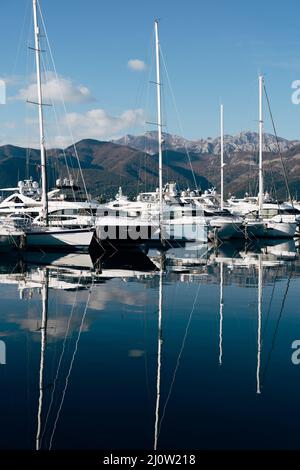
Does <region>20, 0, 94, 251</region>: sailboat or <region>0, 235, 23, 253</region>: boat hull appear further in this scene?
<region>0, 235, 23, 253</region>: boat hull

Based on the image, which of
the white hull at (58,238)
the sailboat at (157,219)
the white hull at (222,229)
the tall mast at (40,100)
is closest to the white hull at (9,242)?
the white hull at (58,238)

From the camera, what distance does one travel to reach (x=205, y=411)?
10.8 meters

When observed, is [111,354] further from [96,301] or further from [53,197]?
[53,197]

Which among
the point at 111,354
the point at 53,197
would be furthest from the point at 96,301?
the point at 53,197

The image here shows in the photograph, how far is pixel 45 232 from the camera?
137 feet

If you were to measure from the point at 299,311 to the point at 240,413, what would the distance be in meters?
10.5

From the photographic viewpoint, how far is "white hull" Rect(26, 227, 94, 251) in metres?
41.6

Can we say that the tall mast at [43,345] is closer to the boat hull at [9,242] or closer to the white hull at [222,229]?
the boat hull at [9,242]

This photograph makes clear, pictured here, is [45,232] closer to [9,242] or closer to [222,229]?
[9,242]

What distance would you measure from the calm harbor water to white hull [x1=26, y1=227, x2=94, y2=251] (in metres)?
13.7

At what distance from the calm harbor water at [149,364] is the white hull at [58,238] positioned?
1366 centimetres

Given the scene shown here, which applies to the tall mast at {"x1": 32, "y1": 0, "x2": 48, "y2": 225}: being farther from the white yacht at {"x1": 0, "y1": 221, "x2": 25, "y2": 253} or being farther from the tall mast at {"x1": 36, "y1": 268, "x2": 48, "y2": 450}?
the tall mast at {"x1": 36, "y1": 268, "x2": 48, "y2": 450}

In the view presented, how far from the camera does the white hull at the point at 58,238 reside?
4159 centimetres

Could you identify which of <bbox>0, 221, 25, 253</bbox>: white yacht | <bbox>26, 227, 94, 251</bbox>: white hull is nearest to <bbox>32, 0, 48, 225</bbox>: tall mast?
<bbox>26, 227, 94, 251</bbox>: white hull
